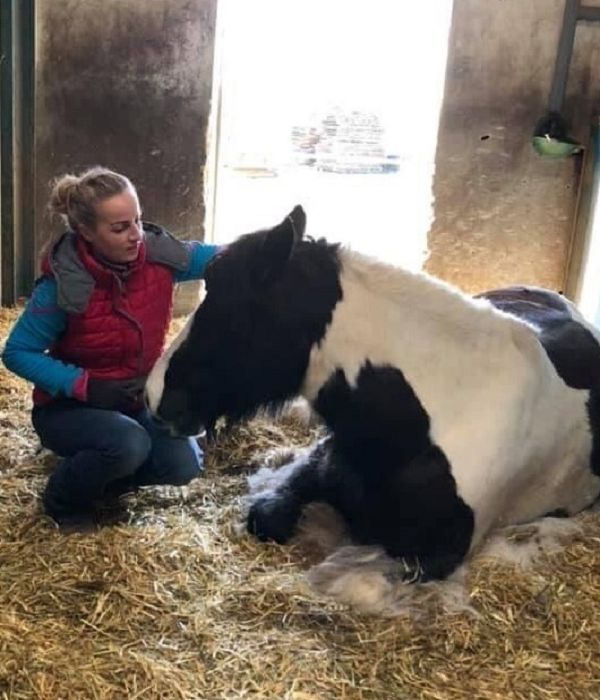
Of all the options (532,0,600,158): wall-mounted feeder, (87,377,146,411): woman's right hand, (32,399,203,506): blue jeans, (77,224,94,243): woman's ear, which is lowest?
(32,399,203,506): blue jeans

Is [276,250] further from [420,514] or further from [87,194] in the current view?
[420,514]

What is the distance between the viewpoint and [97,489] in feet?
9.14

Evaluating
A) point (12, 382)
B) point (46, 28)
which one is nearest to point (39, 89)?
point (46, 28)

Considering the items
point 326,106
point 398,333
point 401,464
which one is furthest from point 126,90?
point 326,106

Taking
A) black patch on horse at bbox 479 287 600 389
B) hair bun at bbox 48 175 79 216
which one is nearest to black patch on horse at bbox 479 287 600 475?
black patch on horse at bbox 479 287 600 389

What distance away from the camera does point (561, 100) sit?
17.4 ft

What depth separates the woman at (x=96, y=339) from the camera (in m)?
2.70

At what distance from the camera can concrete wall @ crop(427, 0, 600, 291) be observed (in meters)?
5.27

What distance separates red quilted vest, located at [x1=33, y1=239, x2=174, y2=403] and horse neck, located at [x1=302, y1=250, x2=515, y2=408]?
23.5 inches

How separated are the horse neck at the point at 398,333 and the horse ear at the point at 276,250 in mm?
180

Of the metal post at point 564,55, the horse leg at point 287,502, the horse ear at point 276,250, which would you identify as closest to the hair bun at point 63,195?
the horse ear at point 276,250

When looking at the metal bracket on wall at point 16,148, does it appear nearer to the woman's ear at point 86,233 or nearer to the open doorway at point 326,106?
the woman's ear at point 86,233

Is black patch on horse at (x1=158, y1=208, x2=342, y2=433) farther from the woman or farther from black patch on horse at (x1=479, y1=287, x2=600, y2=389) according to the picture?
black patch on horse at (x1=479, y1=287, x2=600, y2=389)

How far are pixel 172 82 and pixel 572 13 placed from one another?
2.25 m
